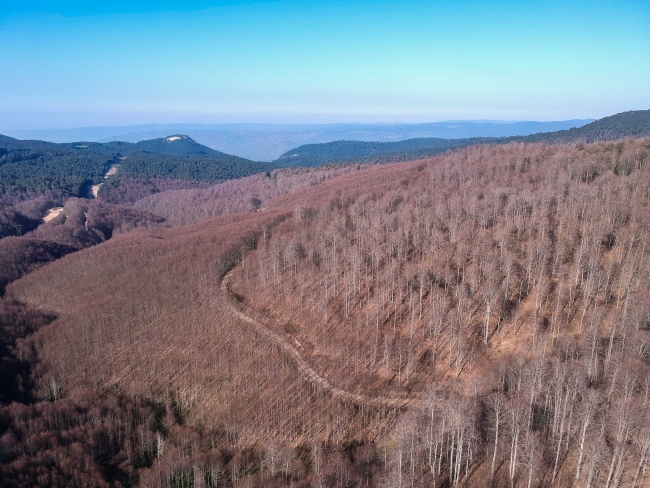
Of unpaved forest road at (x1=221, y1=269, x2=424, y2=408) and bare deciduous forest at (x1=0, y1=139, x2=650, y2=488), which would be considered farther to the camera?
unpaved forest road at (x1=221, y1=269, x2=424, y2=408)

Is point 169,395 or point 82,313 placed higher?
point 82,313

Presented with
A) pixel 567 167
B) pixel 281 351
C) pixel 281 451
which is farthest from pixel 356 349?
pixel 567 167

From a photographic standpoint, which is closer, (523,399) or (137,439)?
(523,399)

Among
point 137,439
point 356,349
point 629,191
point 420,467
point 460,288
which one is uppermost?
point 629,191

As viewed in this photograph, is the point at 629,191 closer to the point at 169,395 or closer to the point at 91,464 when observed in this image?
the point at 169,395

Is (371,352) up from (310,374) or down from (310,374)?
up
